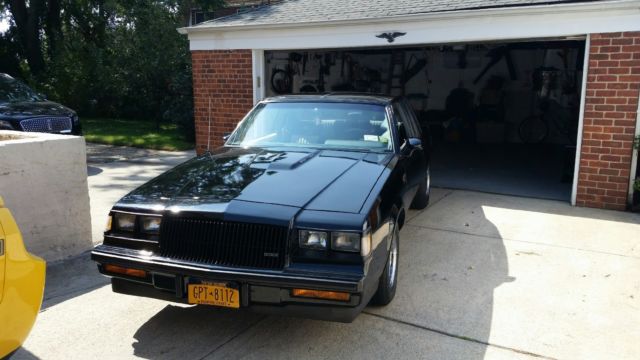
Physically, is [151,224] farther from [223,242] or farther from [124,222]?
[223,242]

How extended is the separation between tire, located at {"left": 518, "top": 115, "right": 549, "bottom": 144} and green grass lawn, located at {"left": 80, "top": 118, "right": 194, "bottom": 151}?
894 cm

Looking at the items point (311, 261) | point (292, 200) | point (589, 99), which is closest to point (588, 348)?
point (311, 261)

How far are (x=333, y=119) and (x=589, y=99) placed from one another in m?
4.05

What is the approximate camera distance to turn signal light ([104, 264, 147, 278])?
351 centimetres

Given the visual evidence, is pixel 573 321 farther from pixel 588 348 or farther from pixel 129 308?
pixel 129 308

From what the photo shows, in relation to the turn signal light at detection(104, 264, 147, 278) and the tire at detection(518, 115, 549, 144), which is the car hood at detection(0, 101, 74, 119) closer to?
the turn signal light at detection(104, 264, 147, 278)

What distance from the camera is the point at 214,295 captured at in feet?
10.8

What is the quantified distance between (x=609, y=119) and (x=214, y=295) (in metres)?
6.09

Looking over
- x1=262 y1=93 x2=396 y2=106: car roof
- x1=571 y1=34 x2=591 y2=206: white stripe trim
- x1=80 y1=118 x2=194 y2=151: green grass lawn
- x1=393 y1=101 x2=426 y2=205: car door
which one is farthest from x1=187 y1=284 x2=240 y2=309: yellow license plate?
x1=80 y1=118 x2=194 y2=151: green grass lawn

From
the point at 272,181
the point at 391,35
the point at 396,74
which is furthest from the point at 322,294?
the point at 396,74

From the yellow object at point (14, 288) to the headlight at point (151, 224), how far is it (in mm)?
780

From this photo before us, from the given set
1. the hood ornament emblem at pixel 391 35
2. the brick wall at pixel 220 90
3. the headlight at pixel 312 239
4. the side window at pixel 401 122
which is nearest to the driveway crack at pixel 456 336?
the headlight at pixel 312 239

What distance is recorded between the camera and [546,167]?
1074cm

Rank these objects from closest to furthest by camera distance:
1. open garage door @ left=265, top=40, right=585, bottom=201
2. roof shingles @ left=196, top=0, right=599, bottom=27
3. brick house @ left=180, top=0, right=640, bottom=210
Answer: brick house @ left=180, top=0, right=640, bottom=210
roof shingles @ left=196, top=0, right=599, bottom=27
open garage door @ left=265, top=40, right=585, bottom=201
